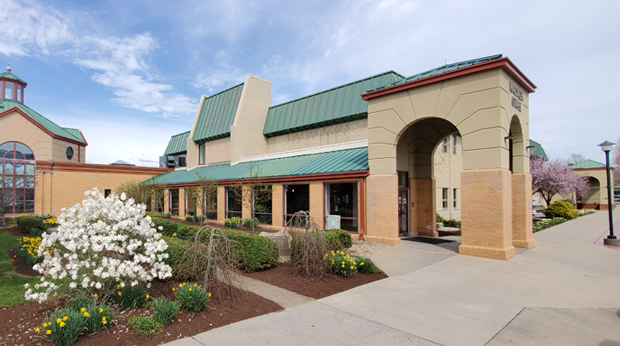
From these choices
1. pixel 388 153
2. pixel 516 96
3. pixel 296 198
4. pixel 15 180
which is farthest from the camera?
pixel 15 180

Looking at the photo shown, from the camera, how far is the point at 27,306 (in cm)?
590

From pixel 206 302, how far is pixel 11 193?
26.2m

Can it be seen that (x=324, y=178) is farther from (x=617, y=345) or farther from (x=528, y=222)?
(x=617, y=345)

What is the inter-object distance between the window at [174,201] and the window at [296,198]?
12734 mm

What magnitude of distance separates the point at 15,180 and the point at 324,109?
73.8 ft

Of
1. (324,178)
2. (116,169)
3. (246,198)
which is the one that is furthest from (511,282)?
(116,169)

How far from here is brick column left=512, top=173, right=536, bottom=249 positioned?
12570 mm

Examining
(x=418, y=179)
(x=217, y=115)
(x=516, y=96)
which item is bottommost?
(x=418, y=179)

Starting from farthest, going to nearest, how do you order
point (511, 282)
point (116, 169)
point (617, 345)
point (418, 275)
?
point (116, 169), point (418, 275), point (511, 282), point (617, 345)

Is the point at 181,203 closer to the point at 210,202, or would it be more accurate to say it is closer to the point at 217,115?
the point at 210,202

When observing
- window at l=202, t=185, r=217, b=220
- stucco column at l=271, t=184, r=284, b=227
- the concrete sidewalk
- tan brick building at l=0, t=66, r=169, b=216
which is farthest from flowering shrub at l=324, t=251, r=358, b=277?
tan brick building at l=0, t=66, r=169, b=216

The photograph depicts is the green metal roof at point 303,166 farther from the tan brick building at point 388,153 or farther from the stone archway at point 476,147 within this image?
the stone archway at point 476,147

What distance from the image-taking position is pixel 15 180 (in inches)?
953

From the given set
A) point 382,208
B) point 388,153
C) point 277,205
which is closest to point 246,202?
point 277,205
